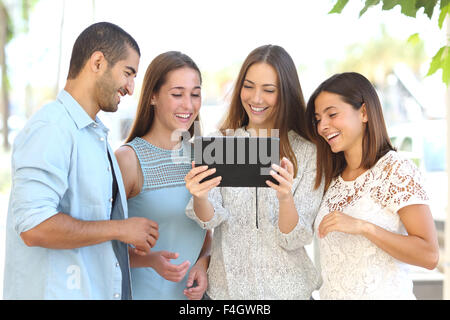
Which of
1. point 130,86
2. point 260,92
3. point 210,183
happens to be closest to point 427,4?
point 260,92

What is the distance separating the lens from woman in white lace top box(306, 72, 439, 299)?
164cm

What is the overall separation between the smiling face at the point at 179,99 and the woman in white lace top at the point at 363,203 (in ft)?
1.53

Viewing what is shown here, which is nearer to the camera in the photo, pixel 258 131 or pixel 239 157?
pixel 239 157

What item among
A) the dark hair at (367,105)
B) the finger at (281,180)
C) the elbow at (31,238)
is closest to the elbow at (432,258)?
the dark hair at (367,105)

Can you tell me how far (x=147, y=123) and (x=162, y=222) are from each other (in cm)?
42

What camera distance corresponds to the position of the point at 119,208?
1687 millimetres

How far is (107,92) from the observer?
5.32 ft

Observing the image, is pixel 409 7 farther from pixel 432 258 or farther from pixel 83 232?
pixel 83 232

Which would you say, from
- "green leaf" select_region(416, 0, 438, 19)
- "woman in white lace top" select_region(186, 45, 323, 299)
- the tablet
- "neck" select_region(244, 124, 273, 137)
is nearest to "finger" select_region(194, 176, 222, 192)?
the tablet

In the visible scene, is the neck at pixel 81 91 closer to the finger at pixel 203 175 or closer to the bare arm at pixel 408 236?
the finger at pixel 203 175

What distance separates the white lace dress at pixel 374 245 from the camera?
66.3 inches

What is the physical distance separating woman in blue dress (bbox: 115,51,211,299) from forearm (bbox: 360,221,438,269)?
0.67 m

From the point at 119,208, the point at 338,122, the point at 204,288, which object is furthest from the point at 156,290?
the point at 338,122

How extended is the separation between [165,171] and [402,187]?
2.90 feet
